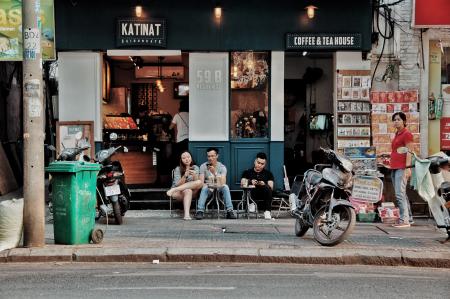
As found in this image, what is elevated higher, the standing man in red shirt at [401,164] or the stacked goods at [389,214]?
the standing man in red shirt at [401,164]

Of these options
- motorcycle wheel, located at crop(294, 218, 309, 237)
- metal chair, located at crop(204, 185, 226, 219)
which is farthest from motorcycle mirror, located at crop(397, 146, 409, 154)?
metal chair, located at crop(204, 185, 226, 219)

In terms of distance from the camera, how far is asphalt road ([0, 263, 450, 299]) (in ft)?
20.5

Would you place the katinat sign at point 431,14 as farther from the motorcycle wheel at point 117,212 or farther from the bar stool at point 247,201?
the motorcycle wheel at point 117,212

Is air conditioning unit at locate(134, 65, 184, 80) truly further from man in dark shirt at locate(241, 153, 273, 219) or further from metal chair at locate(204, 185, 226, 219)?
metal chair at locate(204, 185, 226, 219)

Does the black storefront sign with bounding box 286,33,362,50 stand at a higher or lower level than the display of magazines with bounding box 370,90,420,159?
higher

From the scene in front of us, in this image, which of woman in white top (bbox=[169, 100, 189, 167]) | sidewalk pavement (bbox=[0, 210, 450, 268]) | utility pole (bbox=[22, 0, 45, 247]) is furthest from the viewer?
woman in white top (bbox=[169, 100, 189, 167])

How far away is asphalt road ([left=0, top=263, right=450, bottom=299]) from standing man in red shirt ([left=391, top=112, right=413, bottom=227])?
8.82 ft

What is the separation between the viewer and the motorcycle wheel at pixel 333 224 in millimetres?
8367

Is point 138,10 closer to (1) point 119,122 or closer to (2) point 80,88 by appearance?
(2) point 80,88

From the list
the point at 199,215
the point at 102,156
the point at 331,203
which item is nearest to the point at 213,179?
the point at 199,215

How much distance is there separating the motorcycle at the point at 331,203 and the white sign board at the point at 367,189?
3.39ft

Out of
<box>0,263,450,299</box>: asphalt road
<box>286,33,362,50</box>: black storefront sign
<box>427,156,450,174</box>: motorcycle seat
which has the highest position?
<box>286,33,362,50</box>: black storefront sign

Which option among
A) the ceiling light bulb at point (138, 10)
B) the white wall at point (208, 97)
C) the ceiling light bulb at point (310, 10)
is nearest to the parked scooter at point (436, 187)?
the ceiling light bulb at point (310, 10)

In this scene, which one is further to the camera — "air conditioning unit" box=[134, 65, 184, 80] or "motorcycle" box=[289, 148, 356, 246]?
"air conditioning unit" box=[134, 65, 184, 80]
